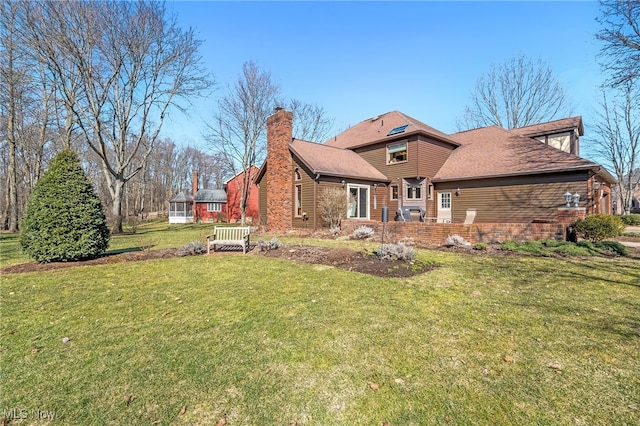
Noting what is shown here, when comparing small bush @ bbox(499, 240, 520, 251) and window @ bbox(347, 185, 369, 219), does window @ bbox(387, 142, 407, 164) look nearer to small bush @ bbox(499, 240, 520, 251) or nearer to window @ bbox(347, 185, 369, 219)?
window @ bbox(347, 185, 369, 219)

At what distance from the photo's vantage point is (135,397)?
7.66 feet

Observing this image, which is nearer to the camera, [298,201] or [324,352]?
[324,352]

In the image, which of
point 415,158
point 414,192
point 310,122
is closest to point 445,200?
point 414,192

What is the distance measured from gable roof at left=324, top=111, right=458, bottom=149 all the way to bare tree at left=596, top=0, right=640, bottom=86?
25.7 ft

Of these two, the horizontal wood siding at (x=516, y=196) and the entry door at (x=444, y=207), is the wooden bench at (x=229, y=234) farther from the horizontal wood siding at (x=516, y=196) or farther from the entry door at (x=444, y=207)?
the horizontal wood siding at (x=516, y=196)

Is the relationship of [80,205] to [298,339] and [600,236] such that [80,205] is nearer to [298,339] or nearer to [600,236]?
[298,339]

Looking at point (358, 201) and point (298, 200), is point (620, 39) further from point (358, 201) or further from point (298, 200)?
point (298, 200)

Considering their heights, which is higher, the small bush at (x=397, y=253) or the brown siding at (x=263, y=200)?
the brown siding at (x=263, y=200)

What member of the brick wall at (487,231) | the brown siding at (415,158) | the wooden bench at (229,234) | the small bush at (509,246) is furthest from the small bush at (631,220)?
the wooden bench at (229,234)

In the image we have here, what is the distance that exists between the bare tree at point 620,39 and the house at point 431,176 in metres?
3.96

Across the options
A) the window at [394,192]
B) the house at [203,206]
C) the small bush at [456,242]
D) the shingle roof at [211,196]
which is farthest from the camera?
the shingle roof at [211,196]

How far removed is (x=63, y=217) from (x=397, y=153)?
16.5m

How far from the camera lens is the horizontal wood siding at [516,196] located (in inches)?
545

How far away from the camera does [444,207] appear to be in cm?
1794
